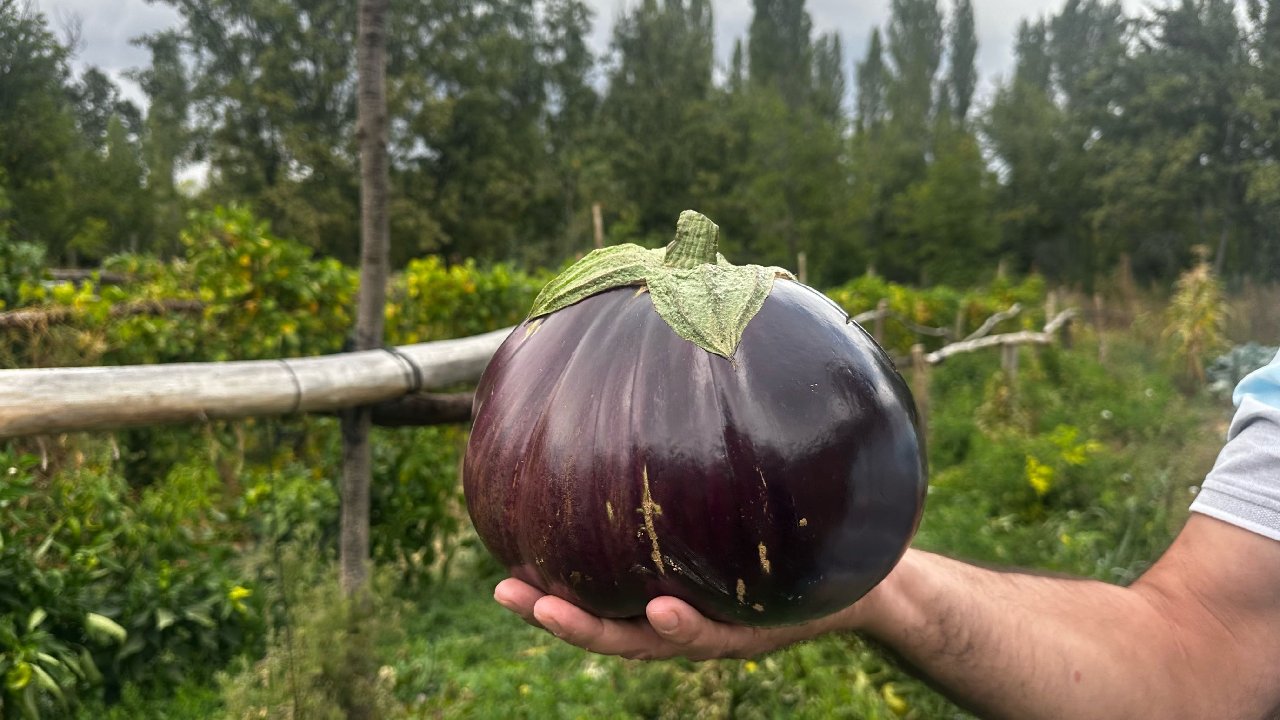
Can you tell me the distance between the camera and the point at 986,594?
51.9 inches

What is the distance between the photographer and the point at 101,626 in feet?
8.13

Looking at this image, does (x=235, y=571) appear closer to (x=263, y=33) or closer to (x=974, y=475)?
(x=974, y=475)

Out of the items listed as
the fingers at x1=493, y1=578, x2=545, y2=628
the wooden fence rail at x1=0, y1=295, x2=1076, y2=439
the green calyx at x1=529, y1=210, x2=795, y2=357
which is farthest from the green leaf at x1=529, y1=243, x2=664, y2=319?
the wooden fence rail at x1=0, y1=295, x2=1076, y2=439

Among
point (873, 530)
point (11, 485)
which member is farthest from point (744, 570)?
point (11, 485)

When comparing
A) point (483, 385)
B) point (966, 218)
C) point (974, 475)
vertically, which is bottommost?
point (974, 475)

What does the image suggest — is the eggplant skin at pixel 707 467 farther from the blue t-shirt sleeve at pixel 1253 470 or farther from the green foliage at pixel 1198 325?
the green foliage at pixel 1198 325

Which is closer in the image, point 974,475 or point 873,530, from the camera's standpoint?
point 873,530

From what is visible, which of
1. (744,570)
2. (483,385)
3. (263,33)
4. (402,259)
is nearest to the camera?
(744,570)

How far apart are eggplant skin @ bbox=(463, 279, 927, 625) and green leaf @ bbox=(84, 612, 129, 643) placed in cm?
229

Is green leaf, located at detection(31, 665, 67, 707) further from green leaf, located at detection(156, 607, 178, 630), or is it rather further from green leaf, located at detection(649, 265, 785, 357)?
green leaf, located at detection(649, 265, 785, 357)

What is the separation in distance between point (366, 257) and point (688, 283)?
1720 mm

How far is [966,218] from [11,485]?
3375 centimetres

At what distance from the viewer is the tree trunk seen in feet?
7.32

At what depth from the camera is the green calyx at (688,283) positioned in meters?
0.82
